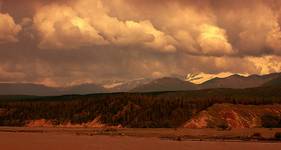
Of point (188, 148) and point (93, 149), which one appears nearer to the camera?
point (93, 149)

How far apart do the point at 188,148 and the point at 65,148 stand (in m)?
20.6

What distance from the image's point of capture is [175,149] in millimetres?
82250

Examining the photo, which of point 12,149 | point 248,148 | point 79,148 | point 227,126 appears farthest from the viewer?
point 227,126

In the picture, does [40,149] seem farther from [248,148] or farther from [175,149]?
[248,148]

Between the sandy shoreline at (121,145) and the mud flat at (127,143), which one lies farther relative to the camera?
the mud flat at (127,143)

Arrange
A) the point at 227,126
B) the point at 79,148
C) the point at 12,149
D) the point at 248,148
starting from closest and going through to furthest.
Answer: the point at 12,149
the point at 79,148
the point at 248,148
the point at 227,126

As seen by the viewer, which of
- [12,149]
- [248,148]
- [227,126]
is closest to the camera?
[12,149]

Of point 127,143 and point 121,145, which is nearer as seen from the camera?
point 121,145

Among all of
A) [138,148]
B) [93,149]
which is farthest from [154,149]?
[93,149]

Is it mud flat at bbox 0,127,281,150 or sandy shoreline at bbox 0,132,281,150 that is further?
mud flat at bbox 0,127,281,150

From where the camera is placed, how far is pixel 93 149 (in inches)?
3103

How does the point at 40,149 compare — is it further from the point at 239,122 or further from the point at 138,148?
the point at 239,122

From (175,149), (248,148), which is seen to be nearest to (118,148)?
(175,149)

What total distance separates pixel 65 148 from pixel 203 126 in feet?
395
